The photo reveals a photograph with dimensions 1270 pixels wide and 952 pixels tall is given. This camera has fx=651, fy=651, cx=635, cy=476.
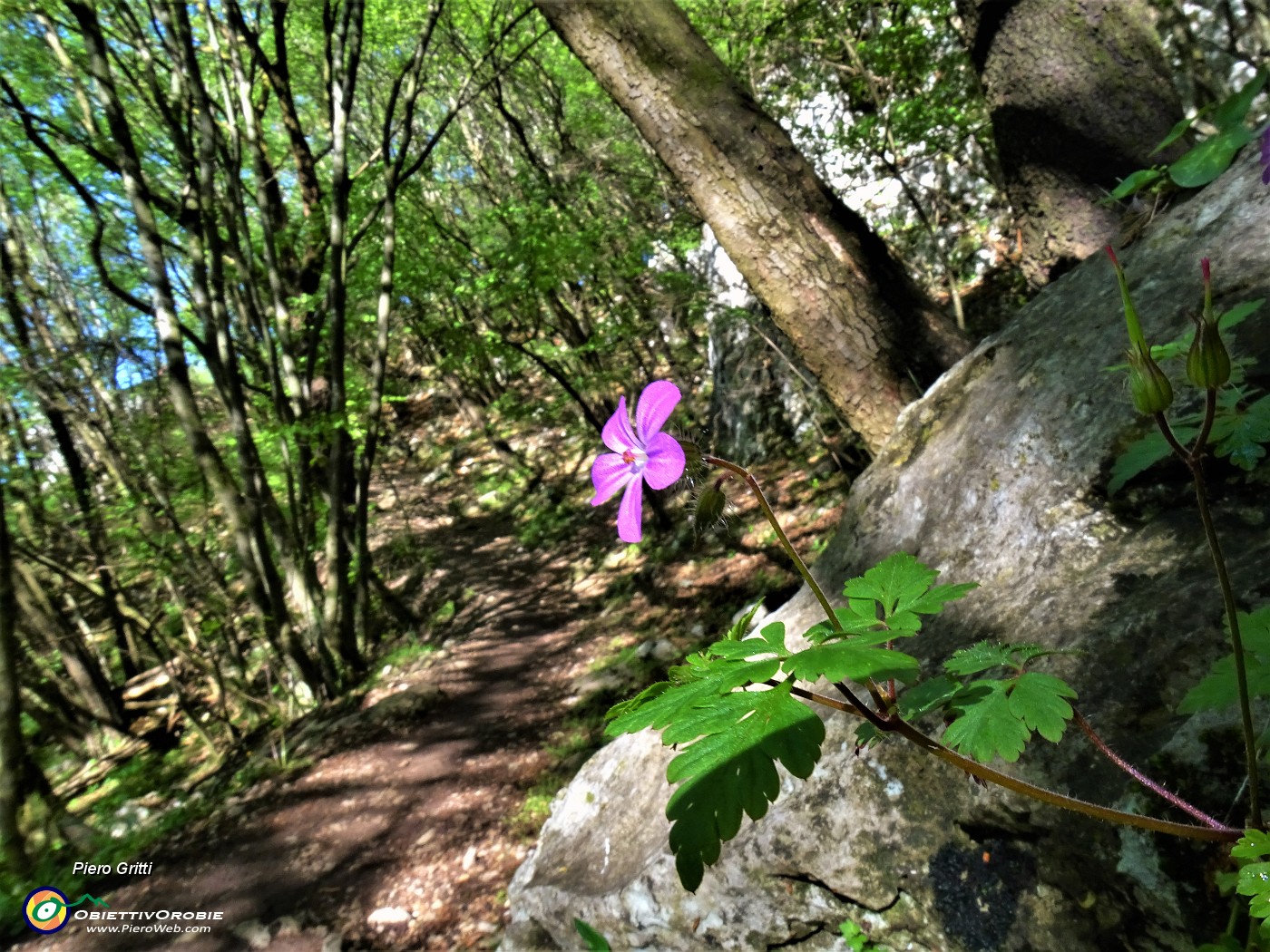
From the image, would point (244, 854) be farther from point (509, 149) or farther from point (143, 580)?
point (509, 149)

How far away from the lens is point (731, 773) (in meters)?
0.72

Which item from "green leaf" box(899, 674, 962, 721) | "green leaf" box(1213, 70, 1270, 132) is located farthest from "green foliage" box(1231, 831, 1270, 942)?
"green leaf" box(1213, 70, 1270, 132)

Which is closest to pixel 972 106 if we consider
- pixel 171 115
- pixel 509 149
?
pixel 171 115

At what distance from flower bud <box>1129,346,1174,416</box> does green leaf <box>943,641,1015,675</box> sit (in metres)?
0.39

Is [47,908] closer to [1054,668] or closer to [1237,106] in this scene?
[1054,668]

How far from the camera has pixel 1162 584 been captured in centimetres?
137

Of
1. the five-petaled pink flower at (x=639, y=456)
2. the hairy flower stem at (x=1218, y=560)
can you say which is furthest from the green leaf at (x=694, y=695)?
the hairy flower stem at (x=1218, y=560)

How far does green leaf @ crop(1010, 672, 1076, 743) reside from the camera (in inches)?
32.9

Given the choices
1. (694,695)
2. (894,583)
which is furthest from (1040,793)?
(694,695)

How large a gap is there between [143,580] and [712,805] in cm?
864

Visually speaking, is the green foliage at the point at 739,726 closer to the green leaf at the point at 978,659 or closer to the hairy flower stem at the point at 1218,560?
the green leaf at the point at 978,659

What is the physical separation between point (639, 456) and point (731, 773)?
53cm

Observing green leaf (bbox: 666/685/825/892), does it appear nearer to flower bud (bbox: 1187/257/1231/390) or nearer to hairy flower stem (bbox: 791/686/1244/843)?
hairy flower stem (bbox: 791/686/1244/843)

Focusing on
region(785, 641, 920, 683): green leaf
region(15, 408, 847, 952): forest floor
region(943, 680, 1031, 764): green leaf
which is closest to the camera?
region(785, 641, 920, 683): green leaf
